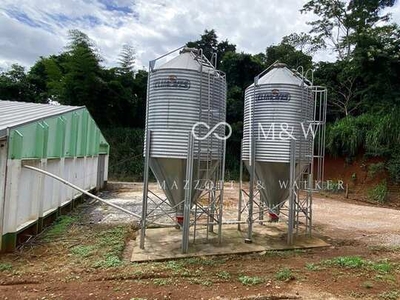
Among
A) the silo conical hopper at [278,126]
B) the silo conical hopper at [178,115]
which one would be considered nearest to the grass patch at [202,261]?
the silo conical hopper at [178,115]

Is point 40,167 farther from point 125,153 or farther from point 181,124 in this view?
point 125,153

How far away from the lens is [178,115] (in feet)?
23.2

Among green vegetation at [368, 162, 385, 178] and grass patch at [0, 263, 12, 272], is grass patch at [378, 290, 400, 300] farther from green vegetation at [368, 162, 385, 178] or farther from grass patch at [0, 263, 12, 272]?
green vegetation at [368, 162, 385, 178]

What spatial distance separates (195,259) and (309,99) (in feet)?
15.8

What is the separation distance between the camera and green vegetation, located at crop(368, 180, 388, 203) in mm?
16258

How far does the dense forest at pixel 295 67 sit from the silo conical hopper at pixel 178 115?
12761mm

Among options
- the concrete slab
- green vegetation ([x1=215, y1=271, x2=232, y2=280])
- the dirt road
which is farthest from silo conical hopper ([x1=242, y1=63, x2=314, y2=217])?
green vegetation ([x1=215, y1=271, x2=232, y2=280])

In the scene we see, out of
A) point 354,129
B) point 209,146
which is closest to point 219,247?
point 209,146

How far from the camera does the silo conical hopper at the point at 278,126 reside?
8.10 meters

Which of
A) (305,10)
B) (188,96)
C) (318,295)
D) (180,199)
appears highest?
(305,10)

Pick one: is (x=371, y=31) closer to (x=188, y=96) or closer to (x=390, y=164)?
(x=390, y=164)

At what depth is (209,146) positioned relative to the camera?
737cm

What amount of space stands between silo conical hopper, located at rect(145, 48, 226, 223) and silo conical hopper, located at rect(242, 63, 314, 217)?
1376 millimetres

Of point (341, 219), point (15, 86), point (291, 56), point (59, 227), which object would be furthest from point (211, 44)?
point (59, 227)
